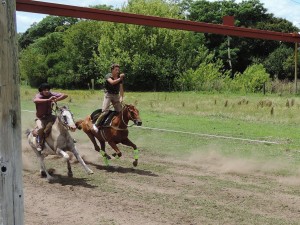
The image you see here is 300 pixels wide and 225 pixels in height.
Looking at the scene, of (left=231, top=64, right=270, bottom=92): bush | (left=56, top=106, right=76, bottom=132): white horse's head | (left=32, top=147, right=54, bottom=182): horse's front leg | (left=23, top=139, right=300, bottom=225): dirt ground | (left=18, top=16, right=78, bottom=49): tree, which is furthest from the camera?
(left=18, top=16, right=78, bottom=49): tree

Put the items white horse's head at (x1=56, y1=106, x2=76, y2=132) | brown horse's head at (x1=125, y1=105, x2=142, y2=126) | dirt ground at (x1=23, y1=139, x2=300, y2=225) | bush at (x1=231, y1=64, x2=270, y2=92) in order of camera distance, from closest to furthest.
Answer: dirt ground at (x1=23, y1=139, x2=300, y2=225) → white horse's head at (x1=56, y1=106, x2=76, y2=132) → brown horse's head at (x1=125, y1=105, x2=142, y2=126) → bush at (x1=231, y1=64, x2=270, y2=92)

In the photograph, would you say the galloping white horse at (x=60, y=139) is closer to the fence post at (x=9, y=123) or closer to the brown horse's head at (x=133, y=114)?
the brown horse's head at (x=133, y=114)

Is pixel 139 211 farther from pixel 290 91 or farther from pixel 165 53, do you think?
pixel 165 53

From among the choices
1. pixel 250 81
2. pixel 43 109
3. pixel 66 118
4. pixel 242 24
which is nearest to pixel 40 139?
pixel 43 109

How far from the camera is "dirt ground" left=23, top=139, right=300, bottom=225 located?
793cm

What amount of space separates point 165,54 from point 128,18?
41.9 m

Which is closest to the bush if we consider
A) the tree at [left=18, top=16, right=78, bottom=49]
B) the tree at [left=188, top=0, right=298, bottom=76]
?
the tree at [left=188, top=0, right=298, bottom=76]

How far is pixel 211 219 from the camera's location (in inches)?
306

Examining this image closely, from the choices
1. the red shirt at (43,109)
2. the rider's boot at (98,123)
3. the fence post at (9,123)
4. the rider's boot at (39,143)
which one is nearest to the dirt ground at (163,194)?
the rider's boot at (39,143)

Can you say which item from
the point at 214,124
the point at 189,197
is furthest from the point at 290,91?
the point at 189,197

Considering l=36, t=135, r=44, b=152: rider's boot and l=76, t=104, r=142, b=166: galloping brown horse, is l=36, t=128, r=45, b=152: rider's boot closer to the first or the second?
l=36, t=135, r=44, b=152: rider's boot

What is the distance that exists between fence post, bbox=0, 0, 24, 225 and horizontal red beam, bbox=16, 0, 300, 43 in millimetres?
6138

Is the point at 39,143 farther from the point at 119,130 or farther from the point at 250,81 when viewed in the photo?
the point at 250,81

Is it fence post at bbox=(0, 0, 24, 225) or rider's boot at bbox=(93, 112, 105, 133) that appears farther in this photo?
rider's boot at bbox=(93, 112, 105, 133)
